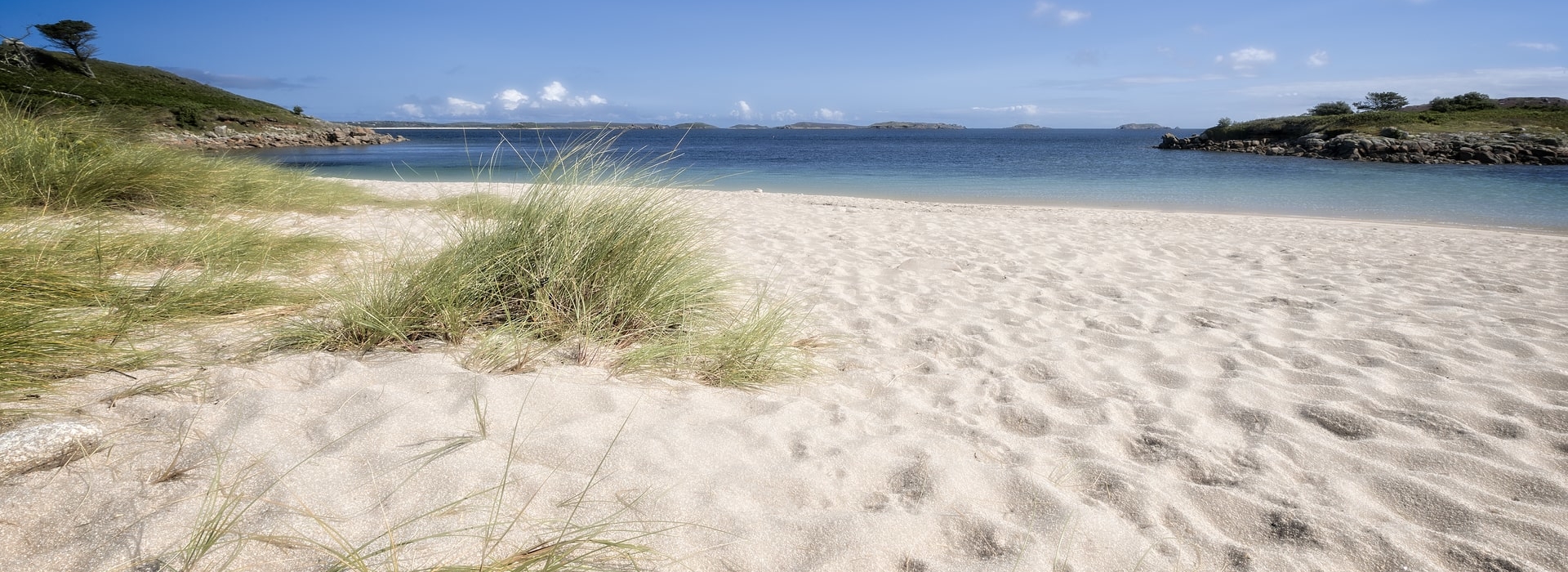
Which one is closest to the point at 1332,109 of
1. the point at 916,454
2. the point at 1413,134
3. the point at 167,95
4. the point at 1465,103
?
the point at 1465,103

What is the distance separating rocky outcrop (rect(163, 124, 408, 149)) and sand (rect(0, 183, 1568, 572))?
36756mm

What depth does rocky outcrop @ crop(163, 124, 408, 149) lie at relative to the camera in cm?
3322

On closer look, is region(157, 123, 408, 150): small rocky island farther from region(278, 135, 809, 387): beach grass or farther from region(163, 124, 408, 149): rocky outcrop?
region(278, 135, 809, 387): beach grass

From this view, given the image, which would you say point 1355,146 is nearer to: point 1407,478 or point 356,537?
point 1407,478

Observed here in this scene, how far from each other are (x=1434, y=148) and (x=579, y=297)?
120 ft

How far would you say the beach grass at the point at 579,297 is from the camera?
96.3 inches

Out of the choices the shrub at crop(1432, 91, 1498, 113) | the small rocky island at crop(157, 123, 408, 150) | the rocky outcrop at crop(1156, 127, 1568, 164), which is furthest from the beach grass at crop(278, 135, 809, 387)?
the shrub at crop(1432, 91, 1498, 113)

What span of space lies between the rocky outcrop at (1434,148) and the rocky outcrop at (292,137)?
49783mm

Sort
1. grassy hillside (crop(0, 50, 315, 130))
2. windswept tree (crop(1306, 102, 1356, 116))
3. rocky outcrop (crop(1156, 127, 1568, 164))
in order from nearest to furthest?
1. rocky outcrop (crop(1156, 127, 1568, 164))
2. grassy hillside (crop(0, 50, 315, 130))
3. windswept tree (crop(1306, 102, 1356, 116))

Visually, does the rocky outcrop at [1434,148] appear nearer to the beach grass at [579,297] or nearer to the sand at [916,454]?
the sand at [916,454]

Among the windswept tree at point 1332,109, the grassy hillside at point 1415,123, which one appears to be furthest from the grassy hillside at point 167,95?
the windswept tree at point 1332,109

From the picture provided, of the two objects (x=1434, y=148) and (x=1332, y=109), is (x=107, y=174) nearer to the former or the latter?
(x=1434, y=148)

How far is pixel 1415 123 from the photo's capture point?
32562 millimetres

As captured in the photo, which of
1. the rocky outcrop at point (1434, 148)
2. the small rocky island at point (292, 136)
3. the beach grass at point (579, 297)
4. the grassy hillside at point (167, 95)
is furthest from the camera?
the small rocky island at point (292, 136)
